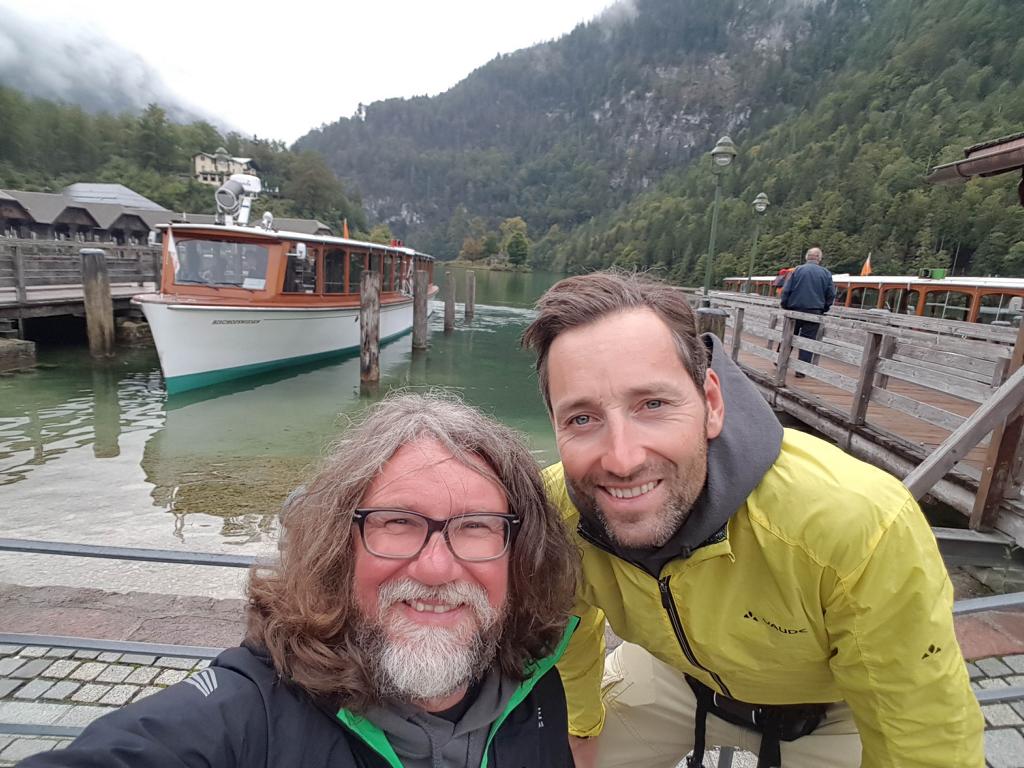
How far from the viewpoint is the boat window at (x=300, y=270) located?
12914 mm

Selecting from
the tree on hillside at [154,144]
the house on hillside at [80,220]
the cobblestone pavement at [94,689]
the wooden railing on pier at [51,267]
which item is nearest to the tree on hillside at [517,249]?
the tree on hillside at [154,144]

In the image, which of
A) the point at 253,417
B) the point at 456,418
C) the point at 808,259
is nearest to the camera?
the point at 456,418

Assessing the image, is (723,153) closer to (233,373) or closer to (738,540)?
(738,540)

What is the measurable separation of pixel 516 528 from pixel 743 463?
0.58 meters

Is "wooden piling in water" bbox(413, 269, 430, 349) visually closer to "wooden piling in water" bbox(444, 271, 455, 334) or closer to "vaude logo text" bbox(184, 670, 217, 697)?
"wooden piling in water" bbox(444, 271, 455, 334)

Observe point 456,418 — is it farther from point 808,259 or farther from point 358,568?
point 808,259

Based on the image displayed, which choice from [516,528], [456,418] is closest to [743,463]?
[516,528]

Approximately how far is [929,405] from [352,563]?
5658 millimetres

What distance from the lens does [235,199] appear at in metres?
14.1

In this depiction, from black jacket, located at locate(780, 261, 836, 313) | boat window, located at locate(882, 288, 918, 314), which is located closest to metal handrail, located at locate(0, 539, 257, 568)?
black jacket, located at locate(780, 261, 836, 313)

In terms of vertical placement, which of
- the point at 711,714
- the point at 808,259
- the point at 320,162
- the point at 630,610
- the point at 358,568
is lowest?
the point at 711,714

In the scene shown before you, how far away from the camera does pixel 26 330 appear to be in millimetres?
15164

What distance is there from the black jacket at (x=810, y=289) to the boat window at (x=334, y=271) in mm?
10916

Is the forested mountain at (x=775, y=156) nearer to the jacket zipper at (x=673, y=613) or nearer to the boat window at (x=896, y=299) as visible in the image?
the jacket zipper at (x=673, y=613)
